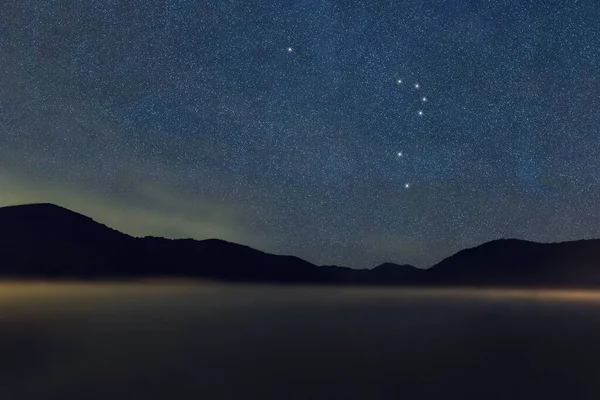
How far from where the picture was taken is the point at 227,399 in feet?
44.9

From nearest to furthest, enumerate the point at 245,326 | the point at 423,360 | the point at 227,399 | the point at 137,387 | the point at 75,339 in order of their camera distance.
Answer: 1. the point at 227,399
2. the point at 137,387
3. the point at 423,360
4. the point at 75,339
5. the point at 245,326

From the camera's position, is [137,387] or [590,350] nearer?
[137,387]

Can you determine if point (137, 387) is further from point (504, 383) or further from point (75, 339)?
point (75, 339)

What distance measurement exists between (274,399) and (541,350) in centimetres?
1650

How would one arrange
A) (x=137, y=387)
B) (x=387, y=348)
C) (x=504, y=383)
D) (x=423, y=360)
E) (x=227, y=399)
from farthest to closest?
1. (x=387, y=348)
2. (x=423, y=360)
3. (x=504, y=383)
4. (x=137, y=387)
5. (x=227, y=399)

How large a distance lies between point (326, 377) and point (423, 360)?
5735 mm

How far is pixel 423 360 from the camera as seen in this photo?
20.9 m

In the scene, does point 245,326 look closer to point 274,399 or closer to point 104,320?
point 104,320

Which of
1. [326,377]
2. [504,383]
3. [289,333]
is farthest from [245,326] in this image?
[504,383]

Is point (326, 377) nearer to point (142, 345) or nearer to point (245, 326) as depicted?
point (142, 345)

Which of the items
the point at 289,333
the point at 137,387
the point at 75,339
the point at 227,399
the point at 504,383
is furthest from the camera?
the point at 289,333

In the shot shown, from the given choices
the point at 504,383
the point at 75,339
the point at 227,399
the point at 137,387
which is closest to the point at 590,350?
the point at 504,383

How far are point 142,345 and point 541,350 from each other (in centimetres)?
1860

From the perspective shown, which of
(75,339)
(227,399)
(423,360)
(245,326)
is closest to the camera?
(227,399)
